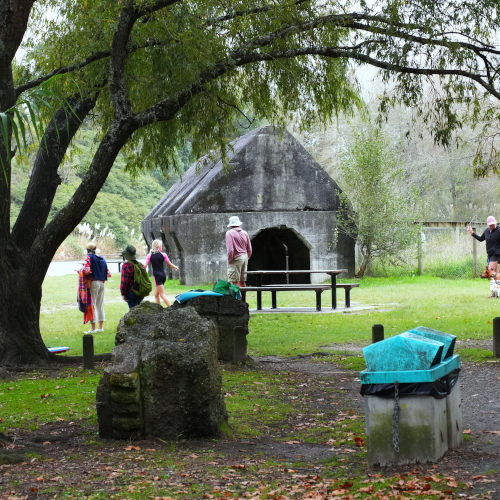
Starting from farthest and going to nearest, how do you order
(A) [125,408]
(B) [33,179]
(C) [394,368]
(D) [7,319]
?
(B) [33,179] → (D) [7,319] → (A) [125,408] → (C) [394,368]

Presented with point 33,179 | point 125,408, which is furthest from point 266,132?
point 125,408

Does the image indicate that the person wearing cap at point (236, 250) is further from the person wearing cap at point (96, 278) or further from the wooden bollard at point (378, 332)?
the wooden bollard at point (378, 332)

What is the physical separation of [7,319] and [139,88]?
4576mm

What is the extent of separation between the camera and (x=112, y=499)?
5.63 m

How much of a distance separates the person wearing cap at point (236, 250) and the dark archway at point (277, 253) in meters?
11.6

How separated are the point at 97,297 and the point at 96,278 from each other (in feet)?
1.26

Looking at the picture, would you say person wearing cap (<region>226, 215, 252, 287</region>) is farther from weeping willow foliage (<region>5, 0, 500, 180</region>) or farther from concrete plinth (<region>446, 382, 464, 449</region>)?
concrete plinth (<region>446, 382, 464, 449</region>)

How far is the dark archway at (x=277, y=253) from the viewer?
30.5 metres

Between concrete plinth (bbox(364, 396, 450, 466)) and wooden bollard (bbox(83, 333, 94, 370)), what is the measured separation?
636cm

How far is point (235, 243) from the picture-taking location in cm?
1766

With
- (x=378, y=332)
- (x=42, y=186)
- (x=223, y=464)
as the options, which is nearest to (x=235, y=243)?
(x=42, y=186)

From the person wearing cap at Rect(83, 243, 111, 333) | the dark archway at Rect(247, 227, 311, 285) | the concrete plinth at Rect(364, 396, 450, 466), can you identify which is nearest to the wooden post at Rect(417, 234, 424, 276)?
the dark archway at Rect(247, 227, 311, 285)

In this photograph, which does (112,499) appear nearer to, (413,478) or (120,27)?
(413,478)

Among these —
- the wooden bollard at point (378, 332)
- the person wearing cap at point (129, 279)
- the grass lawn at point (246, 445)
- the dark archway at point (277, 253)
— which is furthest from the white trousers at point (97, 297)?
the dark archway at point (277, 253)
